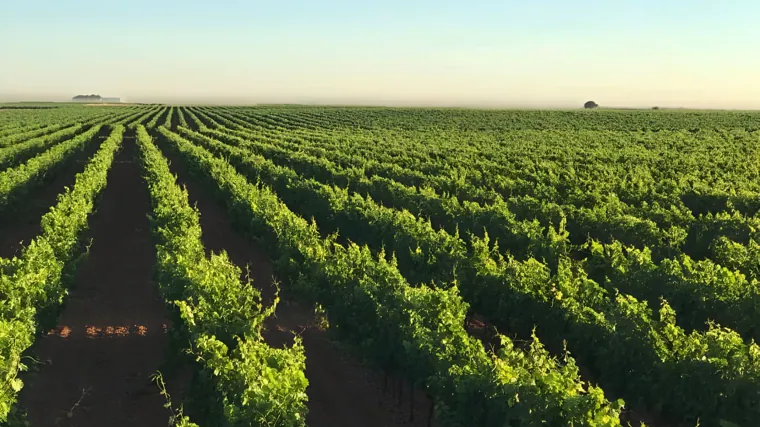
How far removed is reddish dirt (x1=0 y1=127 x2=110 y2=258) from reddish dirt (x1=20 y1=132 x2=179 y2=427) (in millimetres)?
2757

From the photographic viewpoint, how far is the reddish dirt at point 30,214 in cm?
2014

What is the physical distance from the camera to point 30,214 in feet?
77.7

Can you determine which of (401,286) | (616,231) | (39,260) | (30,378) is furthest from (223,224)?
(616,231)

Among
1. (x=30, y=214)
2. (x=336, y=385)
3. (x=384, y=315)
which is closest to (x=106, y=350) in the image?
(x=336, y=385)

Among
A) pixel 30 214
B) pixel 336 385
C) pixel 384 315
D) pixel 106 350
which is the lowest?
pixel 336 385

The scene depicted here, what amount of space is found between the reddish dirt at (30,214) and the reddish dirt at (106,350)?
276cm

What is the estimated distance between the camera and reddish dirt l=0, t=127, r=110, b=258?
20.1 meters

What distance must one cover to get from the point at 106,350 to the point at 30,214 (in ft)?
48.1

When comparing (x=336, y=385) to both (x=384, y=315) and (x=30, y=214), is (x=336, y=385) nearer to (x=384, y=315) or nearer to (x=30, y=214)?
(x=384, y=315)

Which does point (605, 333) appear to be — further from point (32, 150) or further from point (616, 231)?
point (32, 150)

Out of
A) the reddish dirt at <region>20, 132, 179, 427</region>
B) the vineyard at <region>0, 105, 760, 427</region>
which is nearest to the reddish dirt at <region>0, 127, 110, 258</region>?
the vineyard at <region>0, 105, 760, 427</region>

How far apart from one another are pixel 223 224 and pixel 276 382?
1667 cm

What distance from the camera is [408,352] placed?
9172 mm

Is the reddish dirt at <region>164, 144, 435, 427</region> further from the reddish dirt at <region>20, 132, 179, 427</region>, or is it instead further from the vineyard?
the reddish dirt at <region>20, 132, 179, 427</region>
